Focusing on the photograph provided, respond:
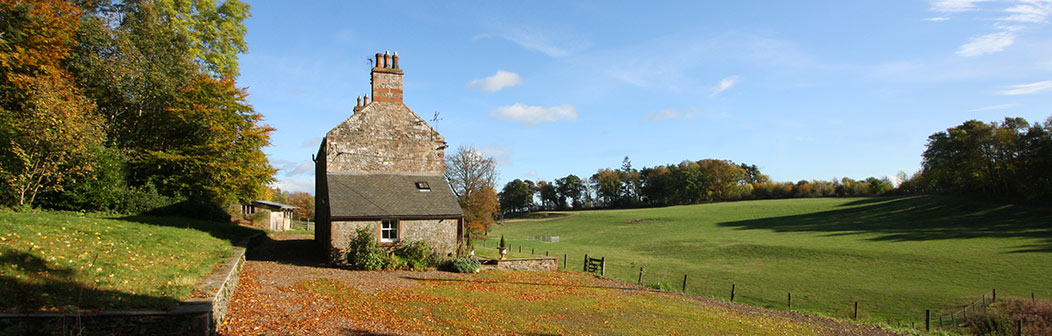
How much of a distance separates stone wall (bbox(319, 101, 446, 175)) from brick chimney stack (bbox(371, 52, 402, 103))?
33 centimetres

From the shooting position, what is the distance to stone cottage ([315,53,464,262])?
20.9 meters

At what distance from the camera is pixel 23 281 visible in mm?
7777

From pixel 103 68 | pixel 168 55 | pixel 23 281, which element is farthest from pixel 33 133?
pixel 23 281

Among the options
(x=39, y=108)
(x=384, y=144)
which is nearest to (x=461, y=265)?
(x=384, y=144)

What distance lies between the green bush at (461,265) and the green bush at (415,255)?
63 centimetres

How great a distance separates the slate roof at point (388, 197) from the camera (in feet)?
68.7

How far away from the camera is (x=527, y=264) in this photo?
24.3 meters

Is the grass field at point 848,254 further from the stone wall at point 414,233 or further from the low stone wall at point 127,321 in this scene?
the low stone wall at point 127,321

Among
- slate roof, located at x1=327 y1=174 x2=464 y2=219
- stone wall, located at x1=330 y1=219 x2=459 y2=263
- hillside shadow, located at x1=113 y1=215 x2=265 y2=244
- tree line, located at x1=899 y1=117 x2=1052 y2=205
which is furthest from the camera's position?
tree line, located at x1=899 y1=117 x2=1052 y2=205

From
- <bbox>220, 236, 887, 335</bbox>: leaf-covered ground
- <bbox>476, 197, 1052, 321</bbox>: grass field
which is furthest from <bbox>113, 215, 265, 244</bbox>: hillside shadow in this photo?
<bbox>476, 197, 1052, 321</bbox>: grass field

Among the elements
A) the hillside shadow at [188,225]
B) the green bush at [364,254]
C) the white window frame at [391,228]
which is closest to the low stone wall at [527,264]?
the white window frame at [391,228]

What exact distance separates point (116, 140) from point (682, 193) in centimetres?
10353

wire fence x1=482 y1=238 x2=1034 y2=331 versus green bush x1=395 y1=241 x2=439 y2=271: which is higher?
green bush x1=395 y1=241 x2=439 y2=271

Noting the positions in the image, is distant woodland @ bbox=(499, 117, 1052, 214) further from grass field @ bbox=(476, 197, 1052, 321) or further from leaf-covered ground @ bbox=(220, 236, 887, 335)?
leaf-covered ground @ bbox=(220, 236, 887, 335)
